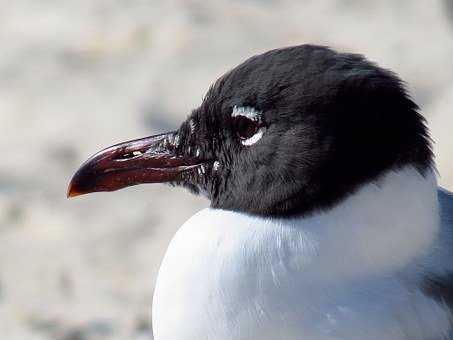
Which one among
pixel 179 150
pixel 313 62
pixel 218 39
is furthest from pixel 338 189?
pixel 218 39

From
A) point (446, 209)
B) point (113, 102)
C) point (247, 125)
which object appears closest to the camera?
point (247, 125)

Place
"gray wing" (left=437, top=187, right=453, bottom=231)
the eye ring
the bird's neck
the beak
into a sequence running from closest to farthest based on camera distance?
the bird's neck < the eye ring < "gray wing" (left=437, top=187, right=453, bottom=231) < the beak

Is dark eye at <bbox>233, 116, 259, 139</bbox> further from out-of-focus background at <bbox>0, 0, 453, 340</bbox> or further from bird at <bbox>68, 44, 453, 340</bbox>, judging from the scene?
out-of-focus background at <bbox>0, 0, 453, 340</bbox>

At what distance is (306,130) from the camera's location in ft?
9.17

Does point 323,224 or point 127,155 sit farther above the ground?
point 127,155

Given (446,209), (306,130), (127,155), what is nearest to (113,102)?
(127,155)

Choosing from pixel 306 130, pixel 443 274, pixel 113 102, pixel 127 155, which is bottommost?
pixel 443 274

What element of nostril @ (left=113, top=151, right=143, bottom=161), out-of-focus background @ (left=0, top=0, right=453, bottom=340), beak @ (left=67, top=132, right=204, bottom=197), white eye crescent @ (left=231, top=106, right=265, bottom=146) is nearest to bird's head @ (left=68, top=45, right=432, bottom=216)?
white eye crescent @ (left=231, top=106, right=265, bottom=146)

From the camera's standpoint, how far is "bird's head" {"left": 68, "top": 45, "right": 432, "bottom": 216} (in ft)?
9.10

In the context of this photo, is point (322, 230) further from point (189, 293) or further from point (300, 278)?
point (189, 293)

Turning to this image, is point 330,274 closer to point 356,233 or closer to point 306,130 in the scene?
point 356,233

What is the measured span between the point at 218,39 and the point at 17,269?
1549mm

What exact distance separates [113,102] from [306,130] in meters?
2.37

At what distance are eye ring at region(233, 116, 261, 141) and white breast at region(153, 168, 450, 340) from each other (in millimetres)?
187
